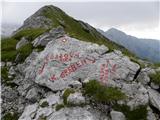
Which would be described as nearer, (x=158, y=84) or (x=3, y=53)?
(x=158, y=84)

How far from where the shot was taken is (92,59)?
81.7 feet

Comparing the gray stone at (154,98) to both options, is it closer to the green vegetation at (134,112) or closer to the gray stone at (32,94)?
the green vegetation at (134,112)

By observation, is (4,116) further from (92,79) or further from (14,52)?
(14,52)

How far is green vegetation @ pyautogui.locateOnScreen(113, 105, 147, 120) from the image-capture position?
68.2ft

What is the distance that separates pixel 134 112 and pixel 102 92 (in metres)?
2.37

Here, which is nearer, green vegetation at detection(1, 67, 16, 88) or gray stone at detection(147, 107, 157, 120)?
gray stone at detection(147, 107, 157, 120)

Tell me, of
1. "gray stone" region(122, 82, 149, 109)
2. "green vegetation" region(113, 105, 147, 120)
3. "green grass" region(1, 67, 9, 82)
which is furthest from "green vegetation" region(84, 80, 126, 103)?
"green grass" region(1, 67, 9, 82)

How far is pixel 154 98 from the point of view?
72.7 ft

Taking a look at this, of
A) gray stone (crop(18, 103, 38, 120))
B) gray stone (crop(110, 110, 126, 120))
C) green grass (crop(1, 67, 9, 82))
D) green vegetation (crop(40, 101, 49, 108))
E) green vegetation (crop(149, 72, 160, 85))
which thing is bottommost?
gray stone (crop(18, 103, 38, 120))

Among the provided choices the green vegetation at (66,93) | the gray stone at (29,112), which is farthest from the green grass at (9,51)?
the green vegetation at (66,93)

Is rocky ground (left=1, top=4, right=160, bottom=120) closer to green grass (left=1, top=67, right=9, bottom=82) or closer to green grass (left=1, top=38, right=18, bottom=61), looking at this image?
green grass (left=1, top=67, right=9, bottom=82)

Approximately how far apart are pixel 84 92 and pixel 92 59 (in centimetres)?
383

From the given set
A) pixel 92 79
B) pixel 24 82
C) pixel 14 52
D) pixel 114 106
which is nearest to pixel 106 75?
pixel 92 79

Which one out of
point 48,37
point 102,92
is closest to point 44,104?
point 102,92
